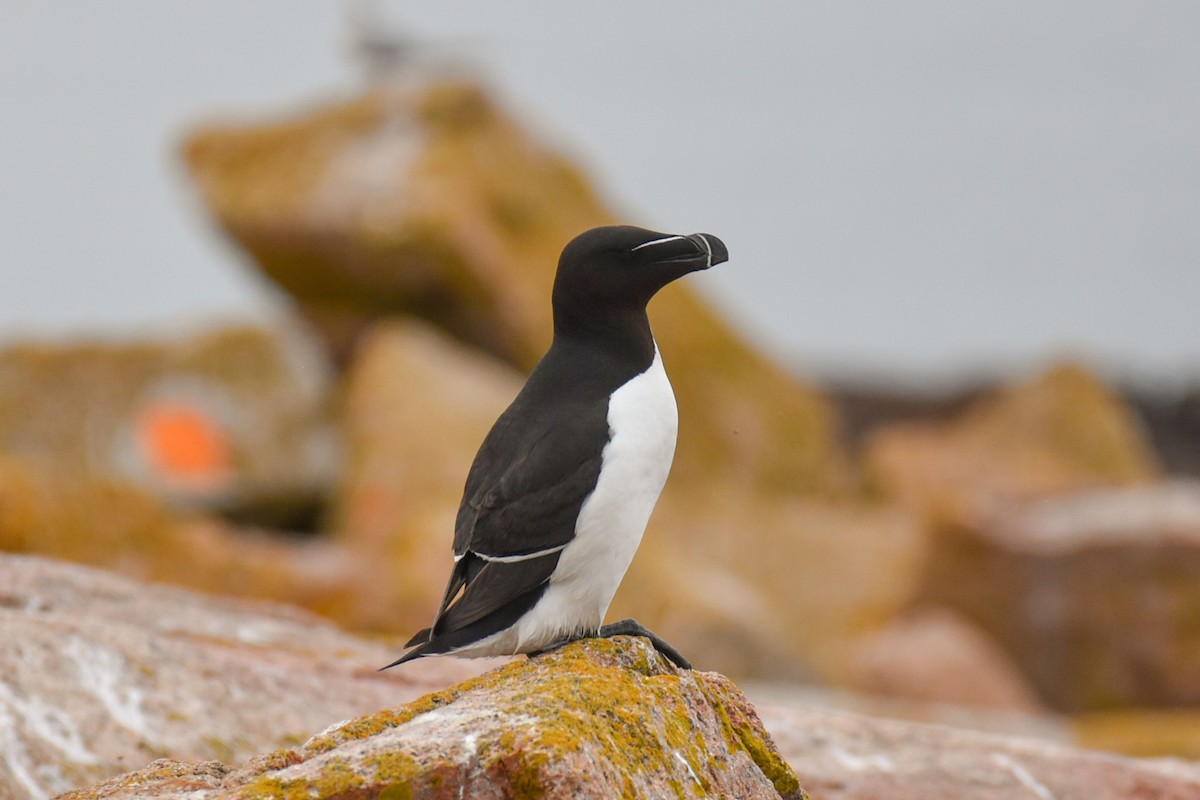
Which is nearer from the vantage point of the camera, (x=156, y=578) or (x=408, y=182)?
(x=156, y=578)

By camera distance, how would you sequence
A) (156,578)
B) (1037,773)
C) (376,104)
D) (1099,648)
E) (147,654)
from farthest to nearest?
(376,104), (1099,648), (156,578), (1037,773), (147,654)

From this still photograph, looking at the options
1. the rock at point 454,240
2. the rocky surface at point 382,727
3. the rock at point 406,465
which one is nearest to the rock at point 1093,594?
the rock at point 454,240

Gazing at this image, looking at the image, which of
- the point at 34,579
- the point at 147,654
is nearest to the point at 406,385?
the point at 34,579

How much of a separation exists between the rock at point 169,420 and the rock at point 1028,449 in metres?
7.56

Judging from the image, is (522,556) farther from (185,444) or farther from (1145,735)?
Result: (185,444)

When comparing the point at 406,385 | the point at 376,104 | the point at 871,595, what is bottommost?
the point at 871,595

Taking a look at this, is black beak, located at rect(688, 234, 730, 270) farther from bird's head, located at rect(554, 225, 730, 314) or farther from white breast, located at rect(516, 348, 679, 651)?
white breast, located at rect(516, 348, 679, 651)

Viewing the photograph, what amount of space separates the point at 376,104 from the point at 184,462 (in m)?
4.96

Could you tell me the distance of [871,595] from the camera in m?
16.5

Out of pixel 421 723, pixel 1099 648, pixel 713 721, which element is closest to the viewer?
pixel 421 723

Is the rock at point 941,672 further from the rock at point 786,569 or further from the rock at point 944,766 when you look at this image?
the rock at point 944,766

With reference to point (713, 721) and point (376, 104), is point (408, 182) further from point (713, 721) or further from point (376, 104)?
point (713, 721)

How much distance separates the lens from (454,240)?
16375 millimetres


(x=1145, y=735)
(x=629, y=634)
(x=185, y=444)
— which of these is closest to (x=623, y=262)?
(x=629, y=634)
